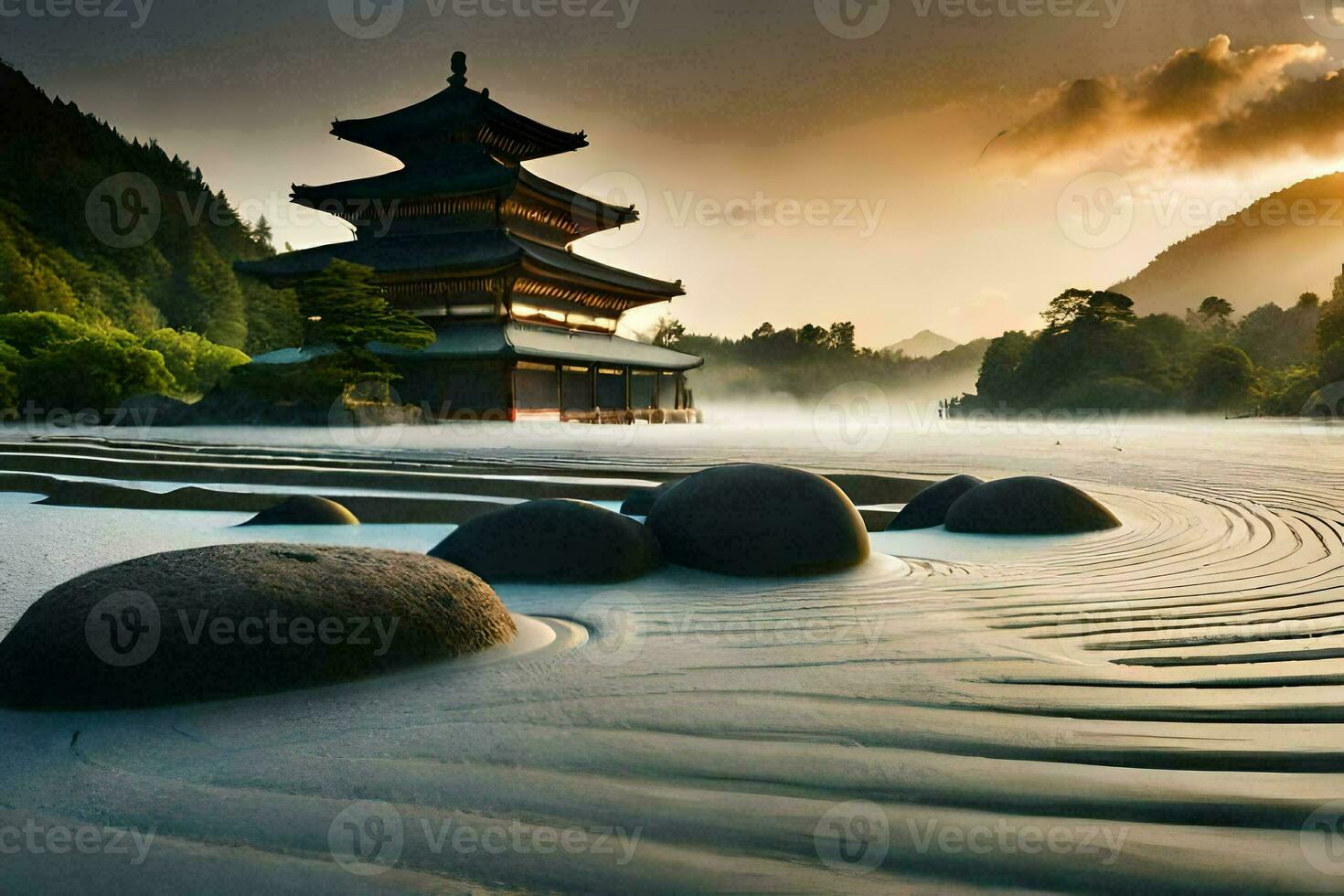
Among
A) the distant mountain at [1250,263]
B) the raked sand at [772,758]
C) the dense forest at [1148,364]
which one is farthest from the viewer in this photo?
the distant mountain at [1250,263]

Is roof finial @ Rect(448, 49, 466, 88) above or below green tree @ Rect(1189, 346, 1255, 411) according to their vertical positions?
above

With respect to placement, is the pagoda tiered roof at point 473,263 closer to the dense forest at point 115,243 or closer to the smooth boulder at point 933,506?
the dense forest at point 115,243

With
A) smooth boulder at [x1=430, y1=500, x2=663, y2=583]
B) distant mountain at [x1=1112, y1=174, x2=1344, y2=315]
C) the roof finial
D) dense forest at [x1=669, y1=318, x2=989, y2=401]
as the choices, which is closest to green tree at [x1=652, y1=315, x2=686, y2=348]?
dense forest at [x1=669, y1=318, x2=989, y2=401]

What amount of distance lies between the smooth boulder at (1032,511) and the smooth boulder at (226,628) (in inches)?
149

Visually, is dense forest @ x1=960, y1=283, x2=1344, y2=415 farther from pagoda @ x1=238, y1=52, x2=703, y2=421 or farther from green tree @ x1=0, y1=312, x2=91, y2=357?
green tree @ x1=0, y1=312, x2=91, y2=357

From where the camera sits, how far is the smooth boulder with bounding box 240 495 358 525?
5969 millimetres

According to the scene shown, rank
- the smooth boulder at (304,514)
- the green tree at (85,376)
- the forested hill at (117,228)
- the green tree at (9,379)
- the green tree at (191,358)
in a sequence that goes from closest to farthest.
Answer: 1. the smooth boulder at (304,514)
2. the green tree at (9,379)
3. the green tree at (85,376)
4. the green tree at (191,358)
5. the forested hill at (117,228)

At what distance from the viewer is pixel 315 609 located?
7.88 ft

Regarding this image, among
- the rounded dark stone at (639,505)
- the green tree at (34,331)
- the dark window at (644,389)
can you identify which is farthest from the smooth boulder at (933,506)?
the green tree at (34,331)

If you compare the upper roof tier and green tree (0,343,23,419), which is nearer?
green tree (0,343,23,419)

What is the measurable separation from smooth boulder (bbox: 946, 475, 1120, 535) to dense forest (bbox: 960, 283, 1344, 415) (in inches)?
1340

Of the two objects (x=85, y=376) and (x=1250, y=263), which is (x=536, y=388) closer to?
(x=85, y=376)

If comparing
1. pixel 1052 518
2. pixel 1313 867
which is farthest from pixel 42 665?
pixel 1052 518

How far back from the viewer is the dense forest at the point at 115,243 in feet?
125
